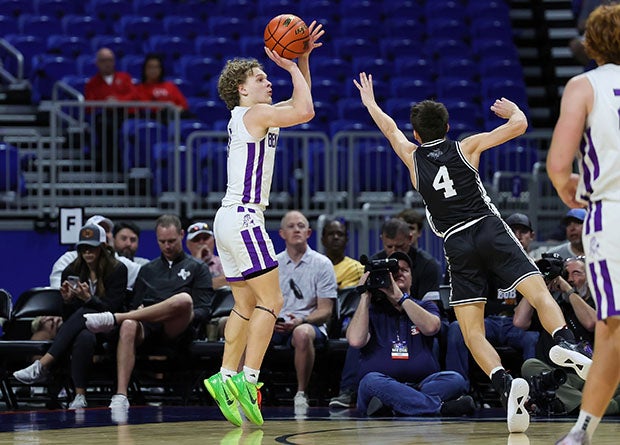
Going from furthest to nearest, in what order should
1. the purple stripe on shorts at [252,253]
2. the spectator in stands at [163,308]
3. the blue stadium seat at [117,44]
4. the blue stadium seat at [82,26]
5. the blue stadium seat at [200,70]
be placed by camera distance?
the blue stadium seat at [82,26] < the blue stadium seat at [117,44] < the blue stadium seat at [200,70] < the spectator in stands at [163,308] < the purple stripe on shorts at [252,253]

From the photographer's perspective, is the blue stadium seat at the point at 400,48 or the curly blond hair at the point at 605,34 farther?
the blue stadium seat at the point at 400,48

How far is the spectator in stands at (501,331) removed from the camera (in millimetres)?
9531

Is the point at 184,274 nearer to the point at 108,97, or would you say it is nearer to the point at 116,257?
the point at 116,257

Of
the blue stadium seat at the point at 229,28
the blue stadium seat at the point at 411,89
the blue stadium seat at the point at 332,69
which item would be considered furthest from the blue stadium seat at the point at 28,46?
the blue stadium seat at the point at 411,89

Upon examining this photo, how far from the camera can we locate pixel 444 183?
745 centimetres

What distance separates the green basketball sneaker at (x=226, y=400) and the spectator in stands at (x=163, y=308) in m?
2.10

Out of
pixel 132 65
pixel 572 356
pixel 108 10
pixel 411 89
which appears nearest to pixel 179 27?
pixel 108 10

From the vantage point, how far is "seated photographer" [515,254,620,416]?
27.4ft

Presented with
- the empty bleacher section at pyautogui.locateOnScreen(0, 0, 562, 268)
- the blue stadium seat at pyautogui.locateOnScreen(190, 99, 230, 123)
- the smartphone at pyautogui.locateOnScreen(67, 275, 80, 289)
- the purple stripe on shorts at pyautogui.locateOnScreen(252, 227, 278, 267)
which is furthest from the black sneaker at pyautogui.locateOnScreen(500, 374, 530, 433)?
the blue stadium seat at pyautogui.locateOnScreen(190, 99, 230, 123)

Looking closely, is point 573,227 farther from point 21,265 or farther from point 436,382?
point 21,265

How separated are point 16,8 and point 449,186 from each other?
1185 centimetres

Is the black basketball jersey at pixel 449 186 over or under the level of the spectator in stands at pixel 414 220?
over

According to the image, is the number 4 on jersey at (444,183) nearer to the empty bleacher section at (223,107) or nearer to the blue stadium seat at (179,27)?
the empty bleacher section at (223,107)

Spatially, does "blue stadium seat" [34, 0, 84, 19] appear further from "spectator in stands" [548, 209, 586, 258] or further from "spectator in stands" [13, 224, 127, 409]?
"spectator in stands" [548, 209, 586, 258]
